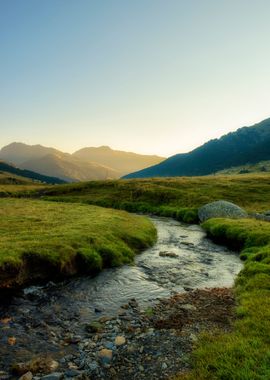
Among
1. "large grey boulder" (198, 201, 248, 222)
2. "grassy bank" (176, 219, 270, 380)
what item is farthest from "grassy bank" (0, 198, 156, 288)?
"large grey boulder" (198, 201, 248, 222)

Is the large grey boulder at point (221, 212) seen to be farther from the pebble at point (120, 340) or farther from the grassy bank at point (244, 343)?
the pebble at point (120, 340)

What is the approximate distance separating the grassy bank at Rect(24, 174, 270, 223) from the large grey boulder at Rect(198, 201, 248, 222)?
2.30 m

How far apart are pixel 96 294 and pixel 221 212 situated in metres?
37.0

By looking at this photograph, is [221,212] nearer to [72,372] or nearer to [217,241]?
[217,241]

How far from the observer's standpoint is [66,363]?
12.2 metres

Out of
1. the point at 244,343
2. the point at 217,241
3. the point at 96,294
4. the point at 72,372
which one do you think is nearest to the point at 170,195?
the point at 217,241

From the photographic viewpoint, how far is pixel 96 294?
19.6 meters

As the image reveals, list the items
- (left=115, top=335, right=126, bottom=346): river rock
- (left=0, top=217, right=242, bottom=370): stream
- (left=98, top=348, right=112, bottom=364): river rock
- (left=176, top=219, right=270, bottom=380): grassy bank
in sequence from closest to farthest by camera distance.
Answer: (left=176, top=219, right=270, bottom=380): grassy bank, (left=98, top=348, right=112, bottom=364): river rock, (left=115, top=335, right=126, bottom=346): river rock, (left=0, top=217, right=242, bottom=370): stream

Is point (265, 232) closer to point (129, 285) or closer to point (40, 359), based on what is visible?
point (129, 285)

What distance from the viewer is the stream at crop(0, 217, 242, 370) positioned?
13.9 metres

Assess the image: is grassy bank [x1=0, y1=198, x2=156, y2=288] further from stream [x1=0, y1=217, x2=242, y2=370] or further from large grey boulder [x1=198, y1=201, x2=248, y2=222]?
large grey boulder [x1=198, y1=201, x2=248, y2=222]

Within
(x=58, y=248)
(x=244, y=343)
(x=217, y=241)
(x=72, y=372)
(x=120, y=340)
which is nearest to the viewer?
(x=72, y=372)

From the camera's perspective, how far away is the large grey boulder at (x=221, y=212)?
52188mm

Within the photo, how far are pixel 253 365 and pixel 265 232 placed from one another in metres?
26.2
